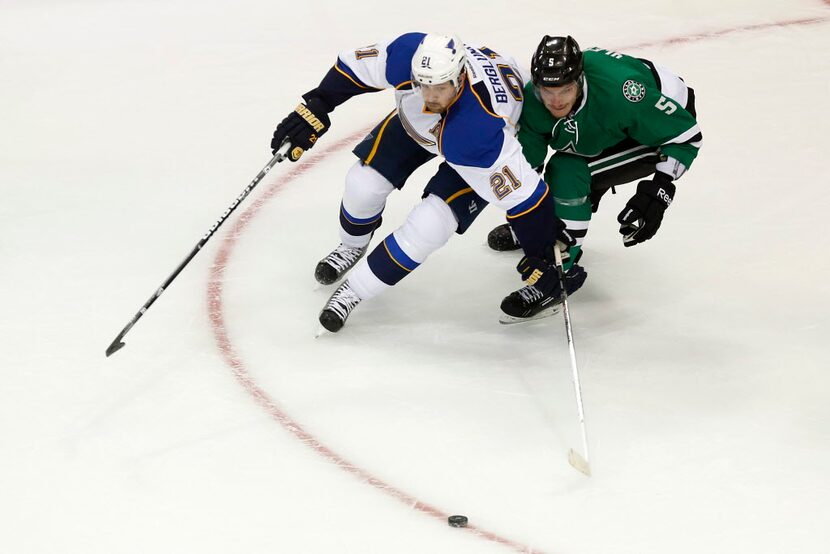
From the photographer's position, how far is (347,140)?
17.4 feet

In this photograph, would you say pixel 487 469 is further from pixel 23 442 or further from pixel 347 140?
pixel 347 140

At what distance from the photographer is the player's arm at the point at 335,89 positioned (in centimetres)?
371

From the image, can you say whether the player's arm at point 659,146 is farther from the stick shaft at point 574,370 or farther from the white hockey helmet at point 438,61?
the white hockey helmet at point 438,61

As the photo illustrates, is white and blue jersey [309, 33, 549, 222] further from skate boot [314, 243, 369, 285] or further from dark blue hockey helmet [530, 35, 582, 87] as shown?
skate boot [314, 243, 369, 285]

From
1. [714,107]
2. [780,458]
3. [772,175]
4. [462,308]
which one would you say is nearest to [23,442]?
[462,308]

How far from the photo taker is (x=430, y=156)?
12.9 feet

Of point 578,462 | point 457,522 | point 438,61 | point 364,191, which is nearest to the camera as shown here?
point 457,522

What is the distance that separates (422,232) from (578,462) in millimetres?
899

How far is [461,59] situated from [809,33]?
3786 millimetres

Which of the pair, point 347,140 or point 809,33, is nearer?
point 347,140

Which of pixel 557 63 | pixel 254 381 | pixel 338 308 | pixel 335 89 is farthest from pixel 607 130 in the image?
pixel 254 381

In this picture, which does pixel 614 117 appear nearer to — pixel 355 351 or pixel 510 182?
pixel 510 182

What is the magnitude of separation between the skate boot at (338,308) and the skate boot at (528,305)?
20.6 inches

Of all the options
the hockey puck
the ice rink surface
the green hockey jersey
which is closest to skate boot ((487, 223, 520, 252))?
the ice rink surface
